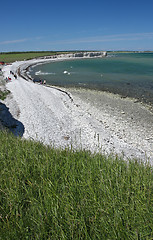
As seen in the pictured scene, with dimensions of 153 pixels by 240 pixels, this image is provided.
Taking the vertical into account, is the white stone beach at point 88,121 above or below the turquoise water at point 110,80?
below

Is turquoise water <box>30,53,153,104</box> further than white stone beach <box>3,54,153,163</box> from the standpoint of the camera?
Yes

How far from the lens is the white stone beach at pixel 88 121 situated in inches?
539

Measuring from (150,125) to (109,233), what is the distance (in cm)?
1792

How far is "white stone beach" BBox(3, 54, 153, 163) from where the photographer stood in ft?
44.9

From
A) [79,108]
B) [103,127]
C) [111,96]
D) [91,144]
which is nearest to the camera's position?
[91,144]

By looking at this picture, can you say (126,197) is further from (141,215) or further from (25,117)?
(25,117)

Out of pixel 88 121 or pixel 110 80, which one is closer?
pixel 88 121

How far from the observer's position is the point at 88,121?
1827 cm

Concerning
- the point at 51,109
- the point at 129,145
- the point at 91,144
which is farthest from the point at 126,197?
the point at 51,109

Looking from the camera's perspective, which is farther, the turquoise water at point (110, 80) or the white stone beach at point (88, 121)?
the turquoise water at point (110, 80)

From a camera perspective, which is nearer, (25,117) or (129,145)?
(129,145)

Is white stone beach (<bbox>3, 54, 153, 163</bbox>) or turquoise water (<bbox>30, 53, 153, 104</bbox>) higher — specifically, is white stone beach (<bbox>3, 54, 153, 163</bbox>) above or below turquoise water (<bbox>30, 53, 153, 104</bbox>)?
below

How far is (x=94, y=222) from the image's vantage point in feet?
7.56

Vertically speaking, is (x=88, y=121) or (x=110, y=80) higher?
(x=110, y=80)
